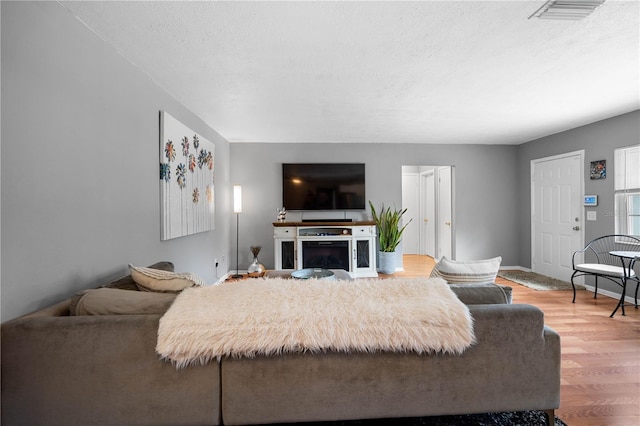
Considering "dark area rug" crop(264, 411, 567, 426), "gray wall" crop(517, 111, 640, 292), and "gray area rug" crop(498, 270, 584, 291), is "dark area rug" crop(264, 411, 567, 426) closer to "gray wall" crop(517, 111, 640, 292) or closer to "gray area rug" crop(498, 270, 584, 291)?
"gray area rug" crop(498, 270, 584, 291)

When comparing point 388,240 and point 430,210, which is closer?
point 388,240

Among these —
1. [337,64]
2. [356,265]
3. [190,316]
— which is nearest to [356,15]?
[337,64]

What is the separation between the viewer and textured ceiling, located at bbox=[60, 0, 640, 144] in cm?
185

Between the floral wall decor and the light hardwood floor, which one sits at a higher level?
the floral wall decor

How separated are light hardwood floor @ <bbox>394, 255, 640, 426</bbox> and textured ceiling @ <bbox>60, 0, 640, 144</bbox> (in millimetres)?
2304

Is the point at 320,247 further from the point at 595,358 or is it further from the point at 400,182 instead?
the point at 595,358

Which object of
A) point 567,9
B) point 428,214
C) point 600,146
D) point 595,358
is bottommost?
point 595,358

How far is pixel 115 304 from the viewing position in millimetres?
1472

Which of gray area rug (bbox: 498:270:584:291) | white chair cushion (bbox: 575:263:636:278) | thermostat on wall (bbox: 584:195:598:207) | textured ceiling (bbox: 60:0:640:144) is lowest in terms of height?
gray area rug (bbox: 498:270:584:291)

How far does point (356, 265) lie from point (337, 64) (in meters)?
3.38

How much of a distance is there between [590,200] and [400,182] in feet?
8.75

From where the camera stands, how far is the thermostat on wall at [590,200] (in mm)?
4258

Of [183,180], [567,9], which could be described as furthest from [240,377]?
[567,9]

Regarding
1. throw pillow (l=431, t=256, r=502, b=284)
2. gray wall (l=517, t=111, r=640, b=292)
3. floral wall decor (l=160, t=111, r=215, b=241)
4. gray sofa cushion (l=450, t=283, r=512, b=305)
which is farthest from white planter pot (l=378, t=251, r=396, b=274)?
gray sofa cushion (l=450, t=283, r=512, b=305)
